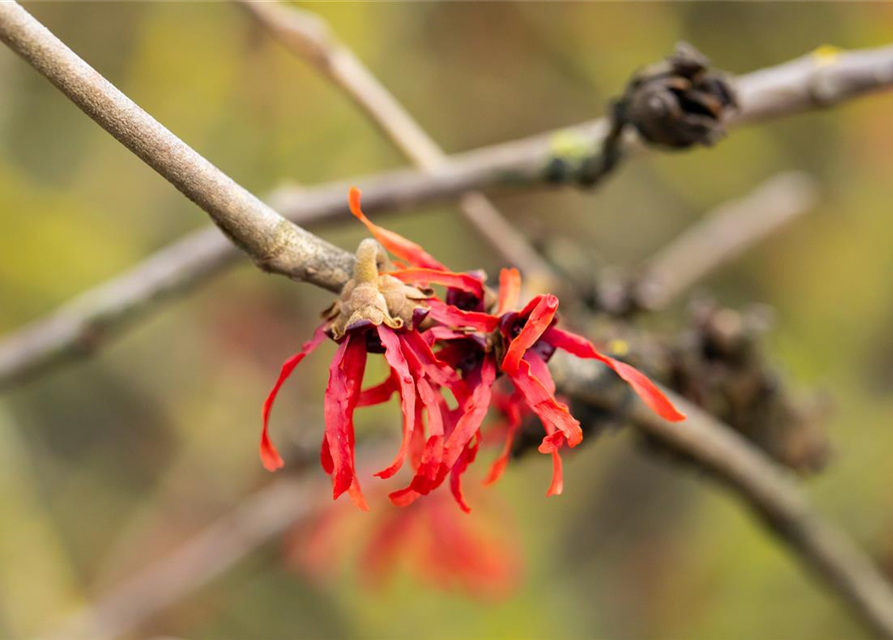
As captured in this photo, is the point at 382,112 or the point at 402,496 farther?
the point at 382,112

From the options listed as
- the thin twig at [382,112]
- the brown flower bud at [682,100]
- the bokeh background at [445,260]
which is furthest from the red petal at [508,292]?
the bokeh background at [445,260]

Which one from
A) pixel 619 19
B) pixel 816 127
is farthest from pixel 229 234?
pixel 816 127

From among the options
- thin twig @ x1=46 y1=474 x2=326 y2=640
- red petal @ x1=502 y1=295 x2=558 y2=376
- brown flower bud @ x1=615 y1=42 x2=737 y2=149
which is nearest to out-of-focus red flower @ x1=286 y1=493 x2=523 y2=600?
thin twig @ x1=46 y1=474 x2=326 y2=640

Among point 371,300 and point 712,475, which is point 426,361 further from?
point 712,475

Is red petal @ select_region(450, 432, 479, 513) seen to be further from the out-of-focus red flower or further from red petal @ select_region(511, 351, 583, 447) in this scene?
the out-of-focus red flower

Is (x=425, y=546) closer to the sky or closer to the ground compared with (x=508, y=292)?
closer to the ground

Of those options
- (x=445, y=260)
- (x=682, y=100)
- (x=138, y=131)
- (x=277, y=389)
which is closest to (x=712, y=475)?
(x=682, y=100)

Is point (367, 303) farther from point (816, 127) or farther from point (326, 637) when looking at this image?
point (816, 127)

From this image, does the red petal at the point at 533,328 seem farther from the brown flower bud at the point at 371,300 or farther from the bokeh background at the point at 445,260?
the bokeh background at the point at 445,260
